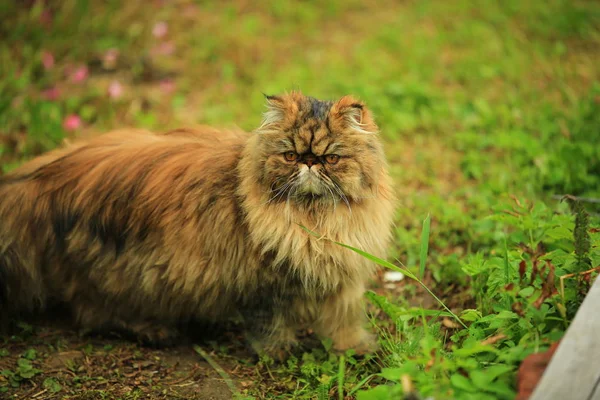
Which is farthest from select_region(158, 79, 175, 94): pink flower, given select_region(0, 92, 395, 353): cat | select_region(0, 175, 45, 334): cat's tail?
select_region(0, 175, 45, 334): cat's tail

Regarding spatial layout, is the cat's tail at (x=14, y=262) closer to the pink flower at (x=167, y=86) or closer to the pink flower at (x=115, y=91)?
the pink flower at (x=115, y=91)

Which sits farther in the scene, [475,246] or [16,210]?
[475,246]

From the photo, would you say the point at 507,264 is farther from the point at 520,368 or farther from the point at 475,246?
the point at 475,246

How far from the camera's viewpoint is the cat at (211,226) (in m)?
2.71

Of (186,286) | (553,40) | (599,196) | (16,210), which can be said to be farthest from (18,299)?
(553,40)

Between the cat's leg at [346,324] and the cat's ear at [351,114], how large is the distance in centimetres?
80

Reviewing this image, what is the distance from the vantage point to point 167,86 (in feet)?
18.2

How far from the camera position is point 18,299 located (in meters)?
3.10

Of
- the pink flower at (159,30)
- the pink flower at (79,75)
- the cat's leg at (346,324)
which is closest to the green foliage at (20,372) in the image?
the cat's leg at (346,324)

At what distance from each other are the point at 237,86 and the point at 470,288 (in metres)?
3.15

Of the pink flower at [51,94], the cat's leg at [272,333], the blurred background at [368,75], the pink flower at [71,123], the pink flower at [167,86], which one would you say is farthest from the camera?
the pink flower at [167,86]

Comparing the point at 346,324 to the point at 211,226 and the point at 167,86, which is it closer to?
the point at 211,226

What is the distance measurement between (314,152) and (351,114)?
26cm

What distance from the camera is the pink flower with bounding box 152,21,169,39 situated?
19.2ft
